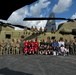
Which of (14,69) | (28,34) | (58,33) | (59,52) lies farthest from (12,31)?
(14,69)

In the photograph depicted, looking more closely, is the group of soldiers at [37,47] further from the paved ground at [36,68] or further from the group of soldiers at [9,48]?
the paved ground at [36,68]

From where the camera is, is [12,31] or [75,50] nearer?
[75,50]

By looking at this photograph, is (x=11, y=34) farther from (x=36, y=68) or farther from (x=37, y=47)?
(x=36, y=68)

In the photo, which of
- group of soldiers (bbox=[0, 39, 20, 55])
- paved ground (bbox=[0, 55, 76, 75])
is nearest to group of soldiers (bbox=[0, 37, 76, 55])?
group of soldiers (bbox=[0, 39, 20, 55])

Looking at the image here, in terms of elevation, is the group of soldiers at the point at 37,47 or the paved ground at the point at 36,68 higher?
the group of soldiers at the point at 37,47

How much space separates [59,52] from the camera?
22547 mm

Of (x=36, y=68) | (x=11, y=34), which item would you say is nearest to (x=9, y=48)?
(x=11, y=34)

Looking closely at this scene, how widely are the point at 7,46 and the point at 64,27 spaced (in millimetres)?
9909

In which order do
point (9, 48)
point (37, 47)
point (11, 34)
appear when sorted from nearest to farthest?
point (37, 47) → point (9, 48) → point (11, 34)

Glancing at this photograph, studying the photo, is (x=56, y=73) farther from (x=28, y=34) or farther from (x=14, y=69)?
(x=28, y=34)

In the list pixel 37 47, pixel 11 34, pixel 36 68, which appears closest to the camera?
pixel 36 68

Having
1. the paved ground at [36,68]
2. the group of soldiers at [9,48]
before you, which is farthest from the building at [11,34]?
the paved ground at [36,68]

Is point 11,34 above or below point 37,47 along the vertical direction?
above

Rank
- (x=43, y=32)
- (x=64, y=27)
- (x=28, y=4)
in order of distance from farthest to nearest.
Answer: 1. (x=64, y=27)
2. (x=43, y=32)
3. (x=28, y=4)
